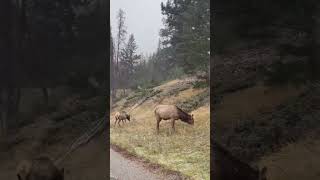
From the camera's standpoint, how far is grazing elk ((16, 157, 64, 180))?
4.80 m

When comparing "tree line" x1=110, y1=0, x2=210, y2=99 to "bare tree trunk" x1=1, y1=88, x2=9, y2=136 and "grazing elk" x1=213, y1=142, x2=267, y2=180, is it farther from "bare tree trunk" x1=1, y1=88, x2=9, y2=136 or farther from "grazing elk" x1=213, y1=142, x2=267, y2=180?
"grazing elk" x1=213, y1=142, x2=267, y2=180

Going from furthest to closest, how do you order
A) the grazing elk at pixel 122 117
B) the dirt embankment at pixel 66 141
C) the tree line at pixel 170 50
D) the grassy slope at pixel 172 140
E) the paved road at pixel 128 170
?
the tree line at pixel 170 50 → the grazing elk at pixel 122 117 → the grassy slope at pixel 172 140 → the paved road at pixel 128 170 → the dirt embankment at pixel 66 141

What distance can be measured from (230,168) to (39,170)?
91.9 inches

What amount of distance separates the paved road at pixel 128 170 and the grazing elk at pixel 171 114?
1203 mm

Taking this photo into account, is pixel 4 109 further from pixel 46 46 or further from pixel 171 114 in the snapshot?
pixel 171 114

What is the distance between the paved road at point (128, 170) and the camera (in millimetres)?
8758

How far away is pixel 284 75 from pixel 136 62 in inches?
297

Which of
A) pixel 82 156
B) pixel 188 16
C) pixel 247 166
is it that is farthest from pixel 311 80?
pixel 188 16

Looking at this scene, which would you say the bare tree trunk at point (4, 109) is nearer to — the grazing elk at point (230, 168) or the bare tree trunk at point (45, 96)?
the bare tree trunk at point (45, 96)

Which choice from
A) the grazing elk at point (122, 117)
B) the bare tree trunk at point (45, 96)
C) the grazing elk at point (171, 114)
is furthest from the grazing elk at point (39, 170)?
the grazing elk at point (122, 117)

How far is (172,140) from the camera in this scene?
9430 mm

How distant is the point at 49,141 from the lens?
193 inches

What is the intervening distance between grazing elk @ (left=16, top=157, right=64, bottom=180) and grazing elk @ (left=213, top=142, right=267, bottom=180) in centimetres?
192

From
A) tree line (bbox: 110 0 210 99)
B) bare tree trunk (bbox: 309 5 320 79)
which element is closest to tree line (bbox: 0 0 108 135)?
bare tree trunk (bbox: 309 5 320 79)
